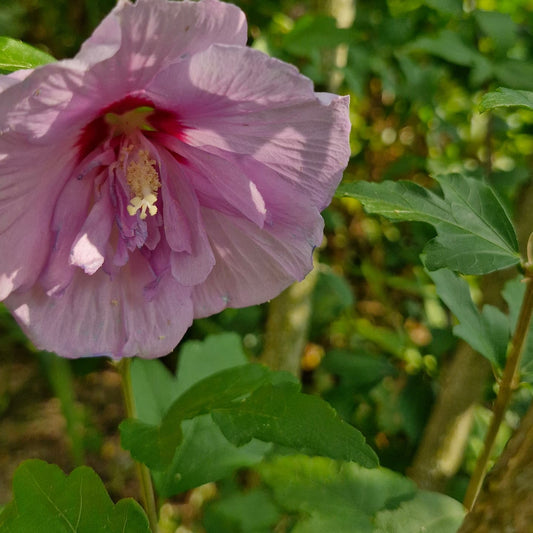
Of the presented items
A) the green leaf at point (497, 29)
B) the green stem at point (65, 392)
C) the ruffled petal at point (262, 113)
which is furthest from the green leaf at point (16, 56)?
the green stem at point (65, 392)

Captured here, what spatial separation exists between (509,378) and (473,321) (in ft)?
0.49

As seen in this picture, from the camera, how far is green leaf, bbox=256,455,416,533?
86 centimetres

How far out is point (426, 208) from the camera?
807 mm

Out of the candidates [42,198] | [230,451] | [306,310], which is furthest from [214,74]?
[306,310]

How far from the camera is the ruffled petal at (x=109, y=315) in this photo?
0.78m

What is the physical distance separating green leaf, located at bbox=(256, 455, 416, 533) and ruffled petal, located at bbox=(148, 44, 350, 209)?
420 mm

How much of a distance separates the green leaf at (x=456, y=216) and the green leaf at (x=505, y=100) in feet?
0.49

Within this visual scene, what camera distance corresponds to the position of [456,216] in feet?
2.71

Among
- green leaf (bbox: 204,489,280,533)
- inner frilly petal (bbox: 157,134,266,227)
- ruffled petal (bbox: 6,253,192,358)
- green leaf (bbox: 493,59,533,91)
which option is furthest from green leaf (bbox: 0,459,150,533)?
green leaf (bbox: 493,59,533,91)

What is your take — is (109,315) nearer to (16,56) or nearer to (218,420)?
(218,420)

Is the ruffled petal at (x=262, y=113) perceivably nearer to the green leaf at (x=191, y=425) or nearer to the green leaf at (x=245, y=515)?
the green leaf at (x=191, y=425)

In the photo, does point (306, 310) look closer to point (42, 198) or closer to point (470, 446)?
point (470, 446)

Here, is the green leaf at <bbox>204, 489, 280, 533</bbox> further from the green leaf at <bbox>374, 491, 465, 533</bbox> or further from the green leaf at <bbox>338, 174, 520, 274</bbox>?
the green leaf at <bbox>338, 174, 520, 274</bbox>

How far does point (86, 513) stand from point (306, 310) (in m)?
0.98
